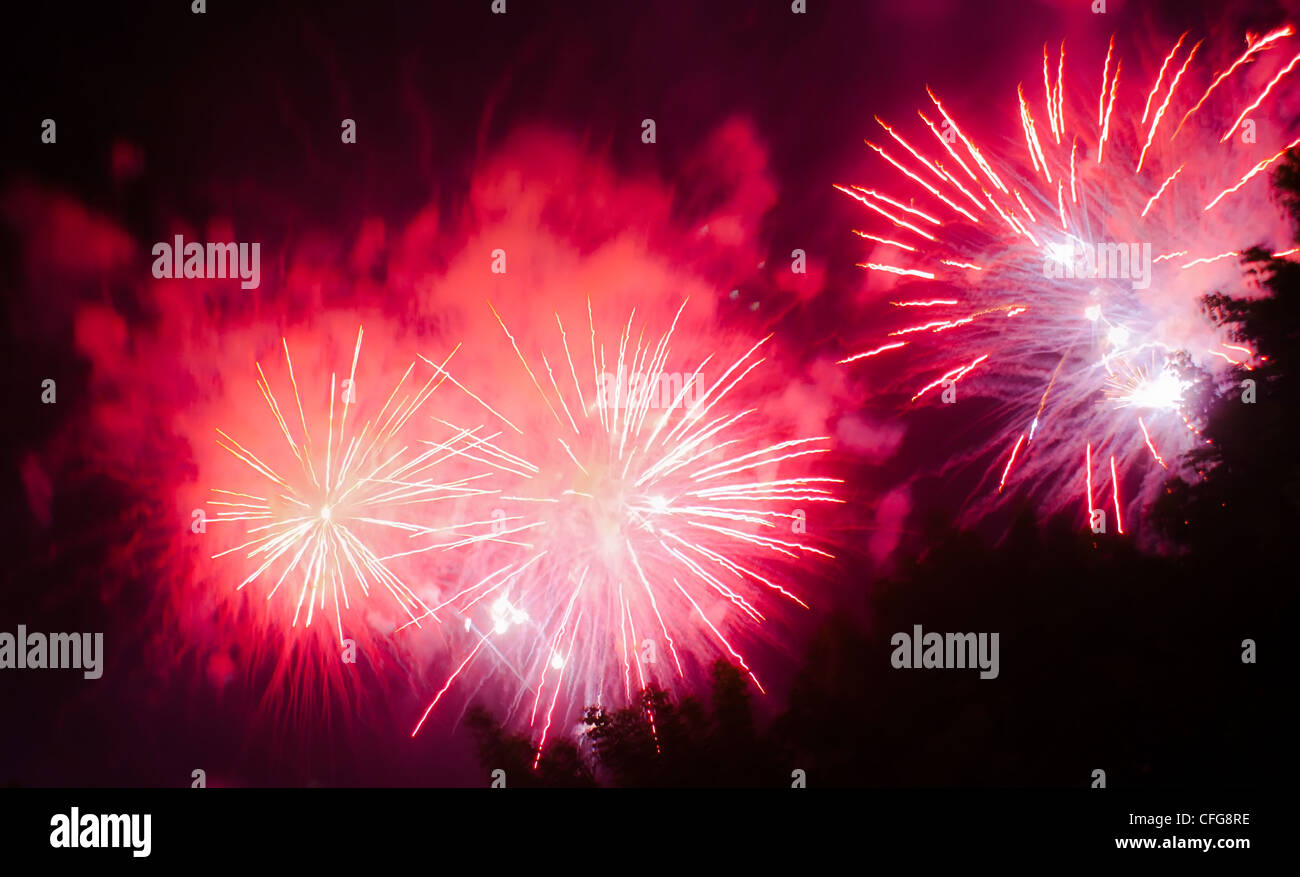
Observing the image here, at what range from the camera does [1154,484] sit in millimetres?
20641

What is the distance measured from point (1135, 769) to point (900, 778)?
11.3 ft

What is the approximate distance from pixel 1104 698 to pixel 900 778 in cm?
337

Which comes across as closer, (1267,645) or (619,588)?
(1267,645)

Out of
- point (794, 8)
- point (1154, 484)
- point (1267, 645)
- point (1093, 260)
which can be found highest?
point (794, 8)

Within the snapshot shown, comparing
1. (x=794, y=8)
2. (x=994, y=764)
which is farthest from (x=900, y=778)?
(x=794, y=8)

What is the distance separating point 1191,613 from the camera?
1405 cm

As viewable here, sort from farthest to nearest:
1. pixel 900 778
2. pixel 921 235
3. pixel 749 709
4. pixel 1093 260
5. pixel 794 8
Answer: pixel 794 8 < pixel 921 235 < pixel 1093 260 < pixel 749 709 < pixel 900 778

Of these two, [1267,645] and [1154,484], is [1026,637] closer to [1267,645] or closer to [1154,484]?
[1267,645]

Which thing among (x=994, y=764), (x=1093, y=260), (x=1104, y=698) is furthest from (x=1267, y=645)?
(x=1093, y=260)

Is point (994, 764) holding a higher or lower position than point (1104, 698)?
lower

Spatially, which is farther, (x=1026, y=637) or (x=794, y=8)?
(x=794, y=8)
